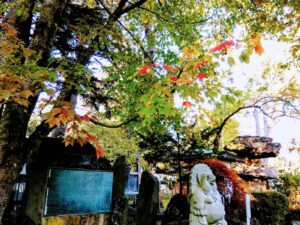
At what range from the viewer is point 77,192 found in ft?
22.9

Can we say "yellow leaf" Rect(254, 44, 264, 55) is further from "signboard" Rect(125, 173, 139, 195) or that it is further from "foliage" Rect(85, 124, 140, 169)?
"signboard" Rect(125, 173, 139, 195)

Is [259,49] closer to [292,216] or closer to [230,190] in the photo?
[230,190]

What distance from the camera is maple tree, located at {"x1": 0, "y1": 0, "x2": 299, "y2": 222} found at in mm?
3311

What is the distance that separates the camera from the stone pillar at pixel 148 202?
8.48 metres

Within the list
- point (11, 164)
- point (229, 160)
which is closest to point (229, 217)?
point (229, 160)

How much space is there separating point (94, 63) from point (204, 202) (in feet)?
16.1

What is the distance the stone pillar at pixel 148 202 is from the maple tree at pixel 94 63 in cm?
233

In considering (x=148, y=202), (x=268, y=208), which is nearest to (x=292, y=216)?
(x=268, y=208)

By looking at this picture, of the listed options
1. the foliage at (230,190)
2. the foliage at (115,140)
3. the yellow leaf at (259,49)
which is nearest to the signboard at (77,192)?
the foliage at (230,190)

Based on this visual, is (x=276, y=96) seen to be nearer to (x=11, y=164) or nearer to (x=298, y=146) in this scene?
(x=298, y=146)

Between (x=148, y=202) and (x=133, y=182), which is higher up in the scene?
(x=133, y=182)

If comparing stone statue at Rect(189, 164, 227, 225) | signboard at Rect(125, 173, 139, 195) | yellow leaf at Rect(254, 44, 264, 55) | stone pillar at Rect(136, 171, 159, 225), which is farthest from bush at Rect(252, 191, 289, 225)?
yellow leaf at Rect(254, 44, 264, 55)

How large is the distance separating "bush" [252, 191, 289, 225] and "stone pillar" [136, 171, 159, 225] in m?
4.09

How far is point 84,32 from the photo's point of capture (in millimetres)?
5625
